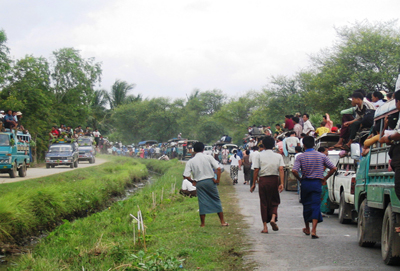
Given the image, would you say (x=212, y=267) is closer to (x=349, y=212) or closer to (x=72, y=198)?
(x=349, y=212)

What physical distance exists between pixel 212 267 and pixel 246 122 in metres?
81.4

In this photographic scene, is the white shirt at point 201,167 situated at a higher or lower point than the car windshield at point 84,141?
lower

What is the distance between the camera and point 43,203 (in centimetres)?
1706

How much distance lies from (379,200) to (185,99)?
91814 mm

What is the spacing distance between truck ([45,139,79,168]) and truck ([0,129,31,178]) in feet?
32.5

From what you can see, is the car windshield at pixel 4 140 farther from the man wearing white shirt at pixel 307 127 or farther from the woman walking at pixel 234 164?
the man wearing white shirt at pixel 307 127

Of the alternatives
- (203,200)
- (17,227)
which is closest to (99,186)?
(17,227)

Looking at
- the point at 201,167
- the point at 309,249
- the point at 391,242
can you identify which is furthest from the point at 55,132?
the point at 391,242

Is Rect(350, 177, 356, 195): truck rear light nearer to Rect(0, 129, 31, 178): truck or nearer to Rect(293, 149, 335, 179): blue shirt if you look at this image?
Rect(293, 149, 335, 179): blue shirt

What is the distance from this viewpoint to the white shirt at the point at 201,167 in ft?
36.2

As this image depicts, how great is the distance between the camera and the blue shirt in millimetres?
9680

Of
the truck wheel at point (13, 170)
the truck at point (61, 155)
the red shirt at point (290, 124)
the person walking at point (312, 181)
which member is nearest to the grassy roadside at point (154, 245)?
the person walking at point (312, 181)

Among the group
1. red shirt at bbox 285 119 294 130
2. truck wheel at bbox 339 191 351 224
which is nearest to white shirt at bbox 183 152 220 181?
truck wheel at bbox 339 191 351 224

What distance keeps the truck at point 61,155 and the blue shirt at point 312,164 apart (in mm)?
28588
